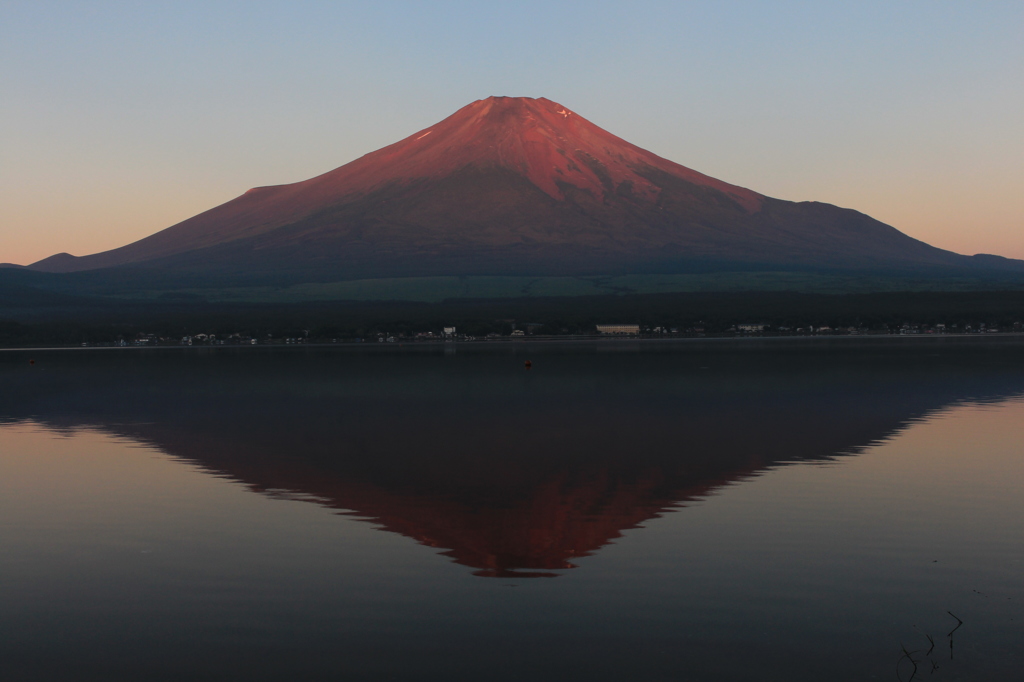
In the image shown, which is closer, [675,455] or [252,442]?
[675,455]

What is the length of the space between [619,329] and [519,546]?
537 ft

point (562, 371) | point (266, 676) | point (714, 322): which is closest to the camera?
point (266, 676)

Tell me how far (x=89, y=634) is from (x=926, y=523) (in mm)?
15816

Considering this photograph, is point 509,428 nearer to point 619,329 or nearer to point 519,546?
point 519,546

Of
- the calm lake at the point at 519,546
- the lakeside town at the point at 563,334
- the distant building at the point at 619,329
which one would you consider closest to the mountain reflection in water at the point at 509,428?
the calm lake at the point at 519,546

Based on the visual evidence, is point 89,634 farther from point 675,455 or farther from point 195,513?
point 675,455

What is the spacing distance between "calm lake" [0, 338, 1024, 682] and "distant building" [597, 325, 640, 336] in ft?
446

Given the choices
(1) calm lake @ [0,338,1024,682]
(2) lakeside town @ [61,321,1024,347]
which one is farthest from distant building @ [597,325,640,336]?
(1) calm lake @ [0,338,1024,682]

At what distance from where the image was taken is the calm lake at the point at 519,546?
1320 centimetres

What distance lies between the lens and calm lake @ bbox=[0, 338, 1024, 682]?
13.2m

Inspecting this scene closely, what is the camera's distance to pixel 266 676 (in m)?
12.5

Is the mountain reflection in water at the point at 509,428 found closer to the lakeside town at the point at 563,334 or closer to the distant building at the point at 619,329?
the lakeside town at the point at 563,334

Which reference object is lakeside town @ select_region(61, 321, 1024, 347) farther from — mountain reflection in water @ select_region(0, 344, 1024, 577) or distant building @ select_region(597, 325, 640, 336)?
mountain reflection in water @ select_region(0, 344, 1024, 577)

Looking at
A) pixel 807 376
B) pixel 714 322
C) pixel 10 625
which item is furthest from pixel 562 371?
pixel 714 322
